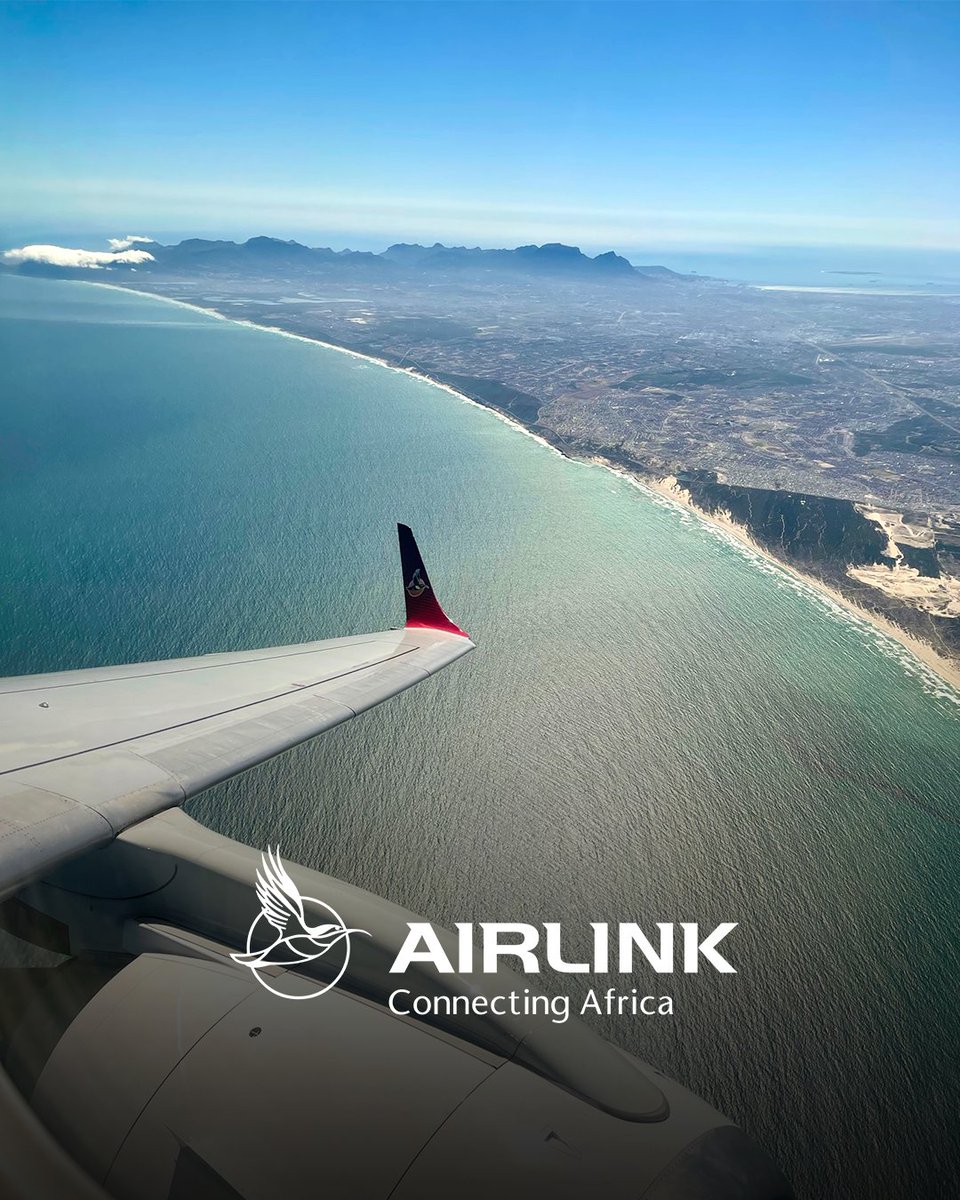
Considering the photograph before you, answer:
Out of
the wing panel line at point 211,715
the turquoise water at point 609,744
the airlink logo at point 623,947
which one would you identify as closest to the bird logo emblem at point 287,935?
the wing panel line at point 211,715

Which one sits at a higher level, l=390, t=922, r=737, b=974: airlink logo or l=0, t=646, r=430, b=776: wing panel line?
l=0, t=646, r=430, b=776: wing panel line

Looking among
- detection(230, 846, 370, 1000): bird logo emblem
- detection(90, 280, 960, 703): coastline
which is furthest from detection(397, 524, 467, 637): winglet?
detection(90, 280, 960, 703): coastline

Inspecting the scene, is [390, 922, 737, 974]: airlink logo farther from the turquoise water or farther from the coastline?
the coastline

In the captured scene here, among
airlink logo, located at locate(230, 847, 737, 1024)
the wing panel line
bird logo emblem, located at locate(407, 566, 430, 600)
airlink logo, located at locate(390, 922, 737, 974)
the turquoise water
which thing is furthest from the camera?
airlink logo, located at locate(390, 922, 737, 974)

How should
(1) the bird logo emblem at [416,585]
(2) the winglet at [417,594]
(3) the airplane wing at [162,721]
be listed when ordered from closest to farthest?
(3) the airplane wing at [162,721] < (2) the winglet at [417,594] < (1) the bird logo emblem at [416,585]

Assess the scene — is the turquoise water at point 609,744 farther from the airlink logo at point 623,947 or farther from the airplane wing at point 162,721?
the airplane wing at point 162,721

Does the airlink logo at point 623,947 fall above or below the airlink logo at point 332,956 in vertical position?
below

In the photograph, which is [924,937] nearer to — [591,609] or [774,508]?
[591,609]

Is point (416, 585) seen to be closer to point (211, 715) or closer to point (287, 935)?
point (211, 715)
